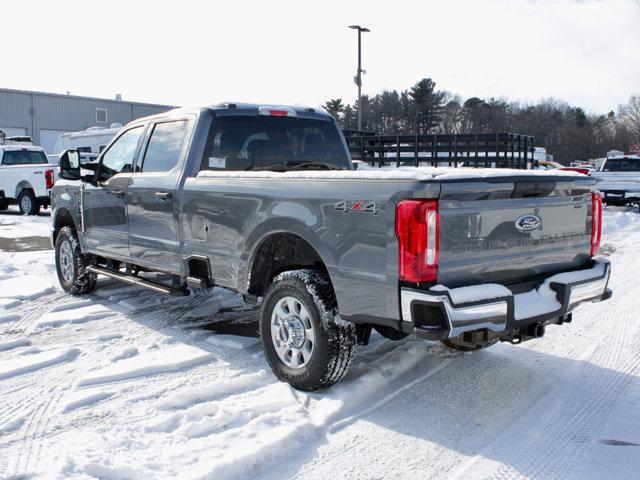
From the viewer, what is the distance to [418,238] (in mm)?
3498

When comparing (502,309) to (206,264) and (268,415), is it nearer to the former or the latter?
(268,415)

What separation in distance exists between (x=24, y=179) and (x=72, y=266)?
1181 centimetres

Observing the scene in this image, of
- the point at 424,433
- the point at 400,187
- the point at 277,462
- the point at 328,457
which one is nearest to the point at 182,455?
the point at 277,462

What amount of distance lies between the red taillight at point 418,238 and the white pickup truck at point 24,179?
1549 cm

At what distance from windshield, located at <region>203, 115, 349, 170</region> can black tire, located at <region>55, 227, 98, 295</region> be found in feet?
8.95

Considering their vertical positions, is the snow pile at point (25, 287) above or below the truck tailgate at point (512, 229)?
below

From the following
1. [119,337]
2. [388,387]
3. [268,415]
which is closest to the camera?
[268,415]

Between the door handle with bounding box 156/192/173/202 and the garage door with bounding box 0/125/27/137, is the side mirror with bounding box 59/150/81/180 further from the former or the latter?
the garage door with bounding box 0/125/27/137

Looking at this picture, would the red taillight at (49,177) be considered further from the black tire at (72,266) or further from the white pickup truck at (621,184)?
the white pickup truck at (621,184)

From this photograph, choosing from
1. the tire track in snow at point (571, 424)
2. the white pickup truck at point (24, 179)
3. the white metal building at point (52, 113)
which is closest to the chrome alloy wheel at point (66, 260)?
the tire track in snow at point (571, 424)

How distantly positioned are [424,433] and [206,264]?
7.48ft

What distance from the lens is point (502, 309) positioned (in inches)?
144

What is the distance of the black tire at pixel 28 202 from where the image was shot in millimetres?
17703

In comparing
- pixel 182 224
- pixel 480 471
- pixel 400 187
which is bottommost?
pixel 480 471
